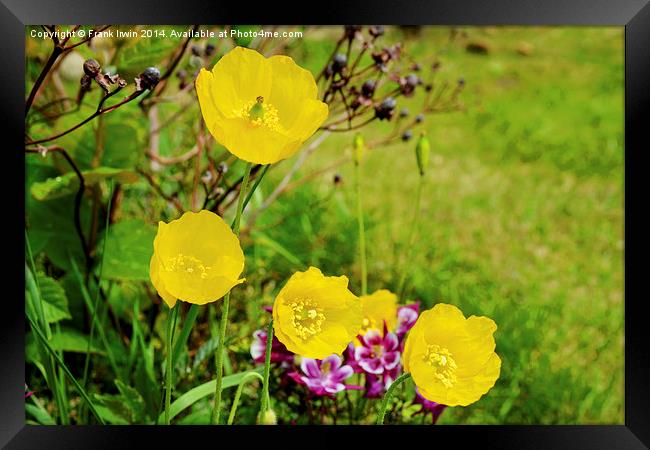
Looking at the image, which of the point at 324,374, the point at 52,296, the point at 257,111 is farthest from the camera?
the point at 52,296

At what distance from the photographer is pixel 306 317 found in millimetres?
731

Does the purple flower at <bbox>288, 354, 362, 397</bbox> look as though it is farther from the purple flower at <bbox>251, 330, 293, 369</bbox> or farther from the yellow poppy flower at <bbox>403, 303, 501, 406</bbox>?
the yellow poppy flower at <bbox>403, 303, 501, 406</bbox>

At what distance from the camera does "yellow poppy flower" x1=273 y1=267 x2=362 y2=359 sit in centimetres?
71

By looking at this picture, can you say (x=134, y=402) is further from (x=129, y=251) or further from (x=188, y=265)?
(x=188, y=265)

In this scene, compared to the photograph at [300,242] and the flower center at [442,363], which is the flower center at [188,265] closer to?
the photograph at [300,242]

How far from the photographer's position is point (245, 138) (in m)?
0.66

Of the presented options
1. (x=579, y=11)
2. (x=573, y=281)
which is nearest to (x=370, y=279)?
(x=573, y=281)

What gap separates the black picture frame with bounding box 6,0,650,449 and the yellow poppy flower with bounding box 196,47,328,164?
0.22 ft

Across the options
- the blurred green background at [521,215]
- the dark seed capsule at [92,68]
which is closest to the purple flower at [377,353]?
the blurred green background at [521,215]

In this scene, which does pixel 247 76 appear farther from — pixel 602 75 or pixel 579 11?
pixel 602 75

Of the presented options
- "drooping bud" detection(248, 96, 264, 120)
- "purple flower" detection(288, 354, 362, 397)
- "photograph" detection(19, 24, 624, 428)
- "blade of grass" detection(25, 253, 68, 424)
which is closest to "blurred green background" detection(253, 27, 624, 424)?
"photograph" detection(19, 24, 624, 428)

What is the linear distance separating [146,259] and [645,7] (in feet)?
2.28

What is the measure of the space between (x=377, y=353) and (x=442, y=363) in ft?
0.75

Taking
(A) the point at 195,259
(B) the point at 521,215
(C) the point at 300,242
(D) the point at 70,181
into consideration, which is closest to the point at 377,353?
(A) the point at 195,259
